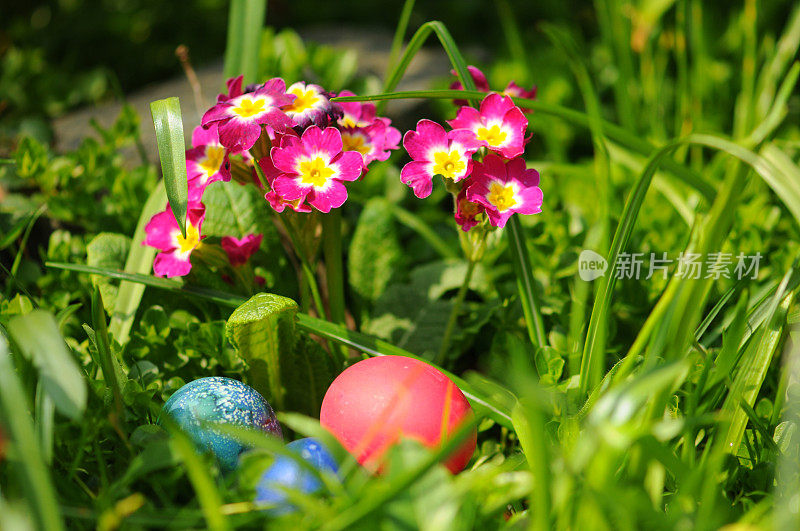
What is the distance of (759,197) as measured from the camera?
1.75m

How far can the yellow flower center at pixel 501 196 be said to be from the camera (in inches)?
46.7

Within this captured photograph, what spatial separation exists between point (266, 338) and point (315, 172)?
12.5 inches

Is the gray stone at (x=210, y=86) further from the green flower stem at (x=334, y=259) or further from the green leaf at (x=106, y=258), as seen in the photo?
the green flower stem at (x=334, y=259)

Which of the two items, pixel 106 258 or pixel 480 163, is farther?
pixel 106 258

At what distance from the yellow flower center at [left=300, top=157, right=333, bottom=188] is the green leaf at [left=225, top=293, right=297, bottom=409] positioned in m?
0.21

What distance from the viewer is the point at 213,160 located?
4.32 feet

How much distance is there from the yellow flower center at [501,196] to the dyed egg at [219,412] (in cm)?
55

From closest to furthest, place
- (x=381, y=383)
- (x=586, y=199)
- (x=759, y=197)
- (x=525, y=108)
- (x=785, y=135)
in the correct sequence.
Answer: (x=381, y=383)
(x=525, y=108)
(x=759, y=197)
(x=586, y=199)
(x=785, y=135)

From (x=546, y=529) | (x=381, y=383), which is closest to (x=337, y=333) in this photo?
(x=381, y=383)

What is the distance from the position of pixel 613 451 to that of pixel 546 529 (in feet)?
0.42

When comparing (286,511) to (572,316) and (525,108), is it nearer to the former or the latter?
(572,316)

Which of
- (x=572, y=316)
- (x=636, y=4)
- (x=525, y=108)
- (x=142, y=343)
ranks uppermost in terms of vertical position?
(x=636, y=4)

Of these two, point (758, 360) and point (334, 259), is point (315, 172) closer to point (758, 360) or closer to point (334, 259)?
point (334, 259)

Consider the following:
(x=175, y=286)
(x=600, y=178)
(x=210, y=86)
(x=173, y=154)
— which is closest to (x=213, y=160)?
(x=173, y=154)
